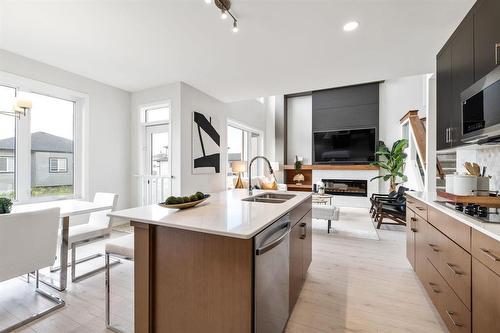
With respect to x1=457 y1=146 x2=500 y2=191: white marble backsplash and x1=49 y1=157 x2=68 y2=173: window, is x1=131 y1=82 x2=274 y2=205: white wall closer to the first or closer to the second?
x1=49 y1=157 x2=68 y2=173: window

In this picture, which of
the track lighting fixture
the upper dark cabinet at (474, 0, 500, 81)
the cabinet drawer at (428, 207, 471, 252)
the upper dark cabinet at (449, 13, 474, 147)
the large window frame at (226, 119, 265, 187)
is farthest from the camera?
the large window frame at (226, 119, 265, 187)

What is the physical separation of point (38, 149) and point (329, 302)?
4.17 metres

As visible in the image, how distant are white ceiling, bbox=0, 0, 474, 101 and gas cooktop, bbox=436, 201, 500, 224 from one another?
1.79m

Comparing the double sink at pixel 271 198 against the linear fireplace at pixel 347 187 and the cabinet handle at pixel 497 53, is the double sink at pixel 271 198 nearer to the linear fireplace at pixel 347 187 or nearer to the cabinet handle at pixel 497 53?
the cabinet handle at pixel 497 53

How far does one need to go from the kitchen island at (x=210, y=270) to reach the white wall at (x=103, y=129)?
3008 millimetres

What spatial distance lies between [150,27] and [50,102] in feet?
7.55

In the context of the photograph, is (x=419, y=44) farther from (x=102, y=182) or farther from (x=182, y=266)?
(x=102, y=182)

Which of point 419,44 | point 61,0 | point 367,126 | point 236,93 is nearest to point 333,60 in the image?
point 419,44

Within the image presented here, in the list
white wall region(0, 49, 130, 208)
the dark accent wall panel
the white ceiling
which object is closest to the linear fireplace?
the dark accent wall panel

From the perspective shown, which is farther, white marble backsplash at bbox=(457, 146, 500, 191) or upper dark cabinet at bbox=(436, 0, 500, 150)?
white marble backsplash at bbox=(457, 146, 500, 191)

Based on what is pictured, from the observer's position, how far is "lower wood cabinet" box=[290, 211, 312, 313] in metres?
1.70

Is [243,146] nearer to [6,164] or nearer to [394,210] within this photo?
[394,210]

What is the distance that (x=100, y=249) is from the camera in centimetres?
308

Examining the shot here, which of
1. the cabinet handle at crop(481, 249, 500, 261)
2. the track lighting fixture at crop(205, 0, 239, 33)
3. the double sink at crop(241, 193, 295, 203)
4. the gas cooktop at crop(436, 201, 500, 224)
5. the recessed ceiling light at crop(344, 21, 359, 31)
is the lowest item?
the cabinet handle at crop(481, 249, 500, 261)
